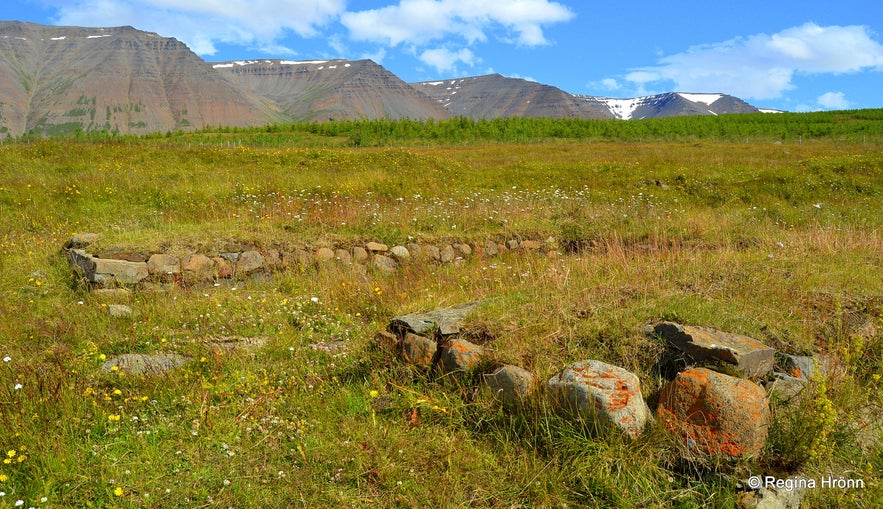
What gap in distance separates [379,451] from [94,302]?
5501 mm

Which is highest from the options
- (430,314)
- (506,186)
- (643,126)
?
(643,126)

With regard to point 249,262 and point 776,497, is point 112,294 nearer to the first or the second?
point 249,262

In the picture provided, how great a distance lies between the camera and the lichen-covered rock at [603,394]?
364cm

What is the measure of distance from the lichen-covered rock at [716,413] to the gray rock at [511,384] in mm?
972

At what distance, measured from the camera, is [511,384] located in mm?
4148

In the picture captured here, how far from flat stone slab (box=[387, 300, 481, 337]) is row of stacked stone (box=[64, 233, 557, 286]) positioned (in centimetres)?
391

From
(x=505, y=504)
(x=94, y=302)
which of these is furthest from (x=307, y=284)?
(x=505, y=504)

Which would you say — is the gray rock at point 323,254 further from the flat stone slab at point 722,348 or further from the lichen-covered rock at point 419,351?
the flat stone slab at point 722,348

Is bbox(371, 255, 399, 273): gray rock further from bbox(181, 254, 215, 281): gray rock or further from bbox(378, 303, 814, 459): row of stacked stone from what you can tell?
bbox(378, 303, 814, 459): row of stacked stone

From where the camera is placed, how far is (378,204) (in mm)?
12766

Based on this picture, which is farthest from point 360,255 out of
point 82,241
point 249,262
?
point 82,241

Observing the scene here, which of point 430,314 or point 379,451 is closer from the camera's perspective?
point 379,451

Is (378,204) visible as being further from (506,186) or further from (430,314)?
(430,314)

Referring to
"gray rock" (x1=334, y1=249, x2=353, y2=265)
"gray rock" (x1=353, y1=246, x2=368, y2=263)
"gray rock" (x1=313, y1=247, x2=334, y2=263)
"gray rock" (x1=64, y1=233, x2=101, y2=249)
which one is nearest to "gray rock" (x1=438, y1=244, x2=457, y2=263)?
"gray rock" (x1=353, y1=246, x2=368, y2=263)
